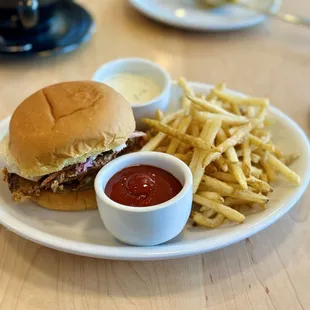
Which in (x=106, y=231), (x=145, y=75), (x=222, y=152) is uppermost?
(x=222, y=152)

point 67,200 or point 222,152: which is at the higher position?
point 222,152

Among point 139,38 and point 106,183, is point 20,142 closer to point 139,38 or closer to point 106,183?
point 106,183

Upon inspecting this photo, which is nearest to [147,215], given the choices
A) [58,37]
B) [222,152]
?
[222,152]

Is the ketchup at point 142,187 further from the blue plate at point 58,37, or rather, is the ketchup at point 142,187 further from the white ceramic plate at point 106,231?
the blue plate at point 58,37

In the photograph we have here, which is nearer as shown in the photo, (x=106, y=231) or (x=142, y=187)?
(x=142, y=187)

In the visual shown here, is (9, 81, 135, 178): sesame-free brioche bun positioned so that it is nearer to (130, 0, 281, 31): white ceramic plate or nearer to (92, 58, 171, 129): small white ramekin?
(92, 58, 171, 129): small white ramekin

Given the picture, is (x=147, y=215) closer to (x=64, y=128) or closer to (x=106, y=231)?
(x=106, y=231)
